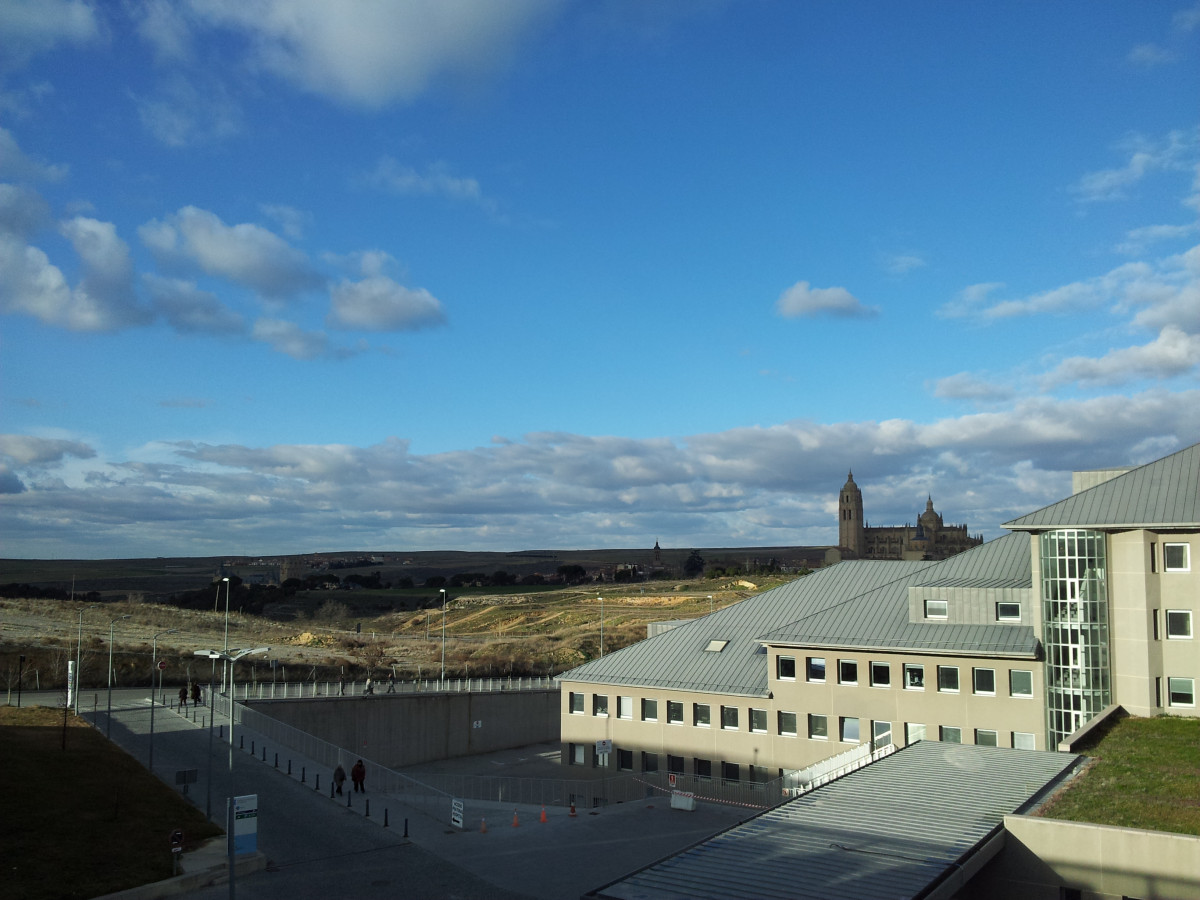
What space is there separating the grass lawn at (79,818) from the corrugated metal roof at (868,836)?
16.0 meters

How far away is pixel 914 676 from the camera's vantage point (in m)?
44.1

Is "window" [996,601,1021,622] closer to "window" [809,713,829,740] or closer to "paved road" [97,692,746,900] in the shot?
"window" [809,713,829,740]

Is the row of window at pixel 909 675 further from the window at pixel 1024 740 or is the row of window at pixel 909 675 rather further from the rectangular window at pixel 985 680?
the window at pixel 1024 740

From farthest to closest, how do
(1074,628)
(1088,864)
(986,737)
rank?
(986,737) < (1074,628) < (1088,864)

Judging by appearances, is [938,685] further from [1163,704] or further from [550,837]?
[550,837]

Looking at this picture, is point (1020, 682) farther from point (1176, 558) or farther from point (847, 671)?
point (1176, 558)

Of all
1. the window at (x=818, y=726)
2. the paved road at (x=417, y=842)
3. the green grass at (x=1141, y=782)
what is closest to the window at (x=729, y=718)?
the window at (x=818, y=726)

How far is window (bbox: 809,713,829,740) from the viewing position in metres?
46.2

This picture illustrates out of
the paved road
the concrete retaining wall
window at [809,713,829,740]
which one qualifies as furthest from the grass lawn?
window at [809,713,829,740]

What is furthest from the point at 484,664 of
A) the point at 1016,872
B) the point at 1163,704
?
the point at 1016,872

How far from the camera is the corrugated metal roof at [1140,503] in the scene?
1489 inches

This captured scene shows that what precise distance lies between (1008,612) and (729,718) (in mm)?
15361

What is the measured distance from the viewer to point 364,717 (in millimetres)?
61094

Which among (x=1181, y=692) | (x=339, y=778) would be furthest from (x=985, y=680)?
(x=339, y=778)
